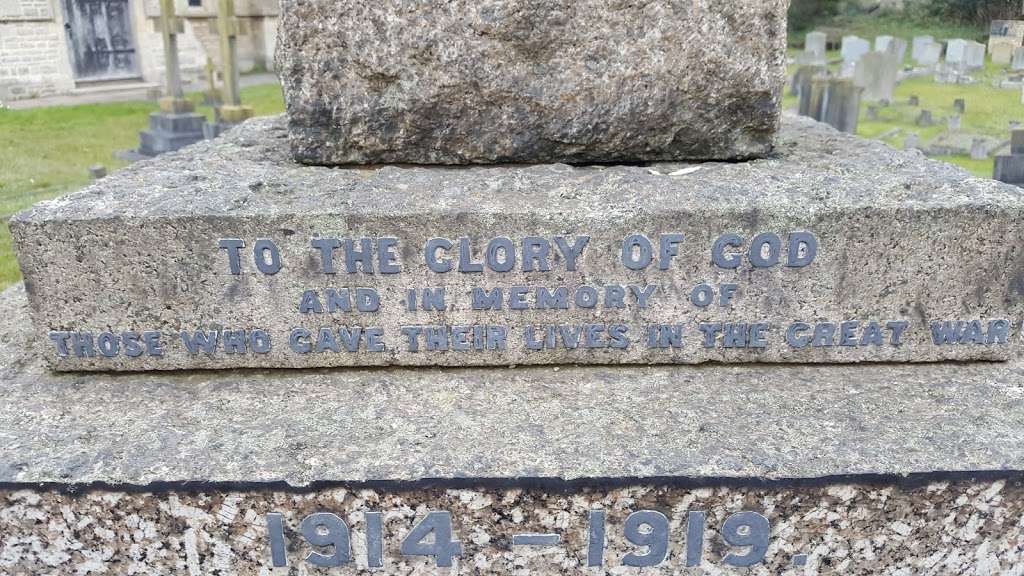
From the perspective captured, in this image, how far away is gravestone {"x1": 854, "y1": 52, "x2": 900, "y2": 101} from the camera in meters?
10.4

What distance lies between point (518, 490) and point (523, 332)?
18.3 inches

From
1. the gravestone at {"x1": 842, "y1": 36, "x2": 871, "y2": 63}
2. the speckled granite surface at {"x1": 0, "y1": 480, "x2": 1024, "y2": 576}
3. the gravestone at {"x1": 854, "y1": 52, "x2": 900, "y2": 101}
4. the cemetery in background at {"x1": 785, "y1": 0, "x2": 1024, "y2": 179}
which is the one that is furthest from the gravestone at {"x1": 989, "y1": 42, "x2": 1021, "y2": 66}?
the speckled granite surface at {"x1": 0, "y1": 480, "x2": 1024, "y2": 576}

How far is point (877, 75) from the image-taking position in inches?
412

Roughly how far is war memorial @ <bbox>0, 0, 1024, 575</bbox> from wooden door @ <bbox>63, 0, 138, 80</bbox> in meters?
15.9

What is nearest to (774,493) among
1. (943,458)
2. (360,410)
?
(943,458)

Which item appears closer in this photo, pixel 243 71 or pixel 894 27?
pixel 243 71

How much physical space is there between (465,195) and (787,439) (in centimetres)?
92

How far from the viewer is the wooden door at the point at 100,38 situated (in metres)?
15.6

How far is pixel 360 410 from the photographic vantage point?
1.85 metres

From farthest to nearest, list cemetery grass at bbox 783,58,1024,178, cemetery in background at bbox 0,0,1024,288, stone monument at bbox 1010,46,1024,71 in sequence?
stone monument at bbox 1010,46,1024,71 < cemetery grass at bbox 783,58,1024,178 < cemetery in background at bbox 0,0,1024,288

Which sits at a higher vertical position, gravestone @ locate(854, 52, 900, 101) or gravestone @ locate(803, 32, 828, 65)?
gravestone @ locate(803, 32, 828, 65)

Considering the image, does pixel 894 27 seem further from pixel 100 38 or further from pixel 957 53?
pixel 100 38

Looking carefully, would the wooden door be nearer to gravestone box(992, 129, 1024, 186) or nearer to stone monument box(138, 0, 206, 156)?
stone monument box(138, 0, 206, 156)

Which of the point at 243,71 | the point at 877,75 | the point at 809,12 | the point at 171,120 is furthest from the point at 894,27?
the point at 171,120
